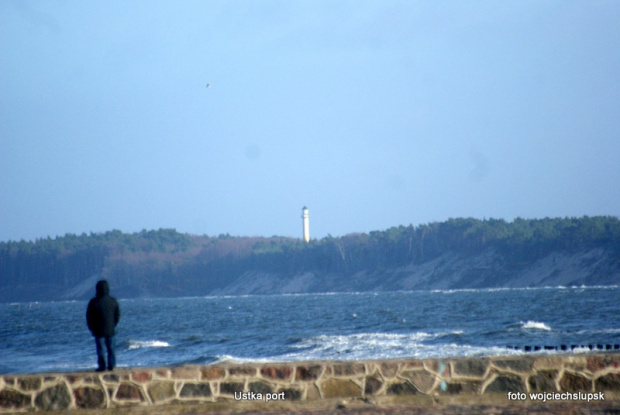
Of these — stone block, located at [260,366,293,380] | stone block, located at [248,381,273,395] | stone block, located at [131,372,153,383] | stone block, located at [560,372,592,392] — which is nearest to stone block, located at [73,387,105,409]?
stone block, located at [131,372,153,383]

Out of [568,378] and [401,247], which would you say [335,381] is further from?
[401,247]

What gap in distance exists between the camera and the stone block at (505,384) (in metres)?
11.4

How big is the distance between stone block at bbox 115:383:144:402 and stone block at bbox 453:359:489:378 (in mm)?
4174

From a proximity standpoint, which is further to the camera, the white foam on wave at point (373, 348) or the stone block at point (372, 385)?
the white foam on wave at point (373, 348)

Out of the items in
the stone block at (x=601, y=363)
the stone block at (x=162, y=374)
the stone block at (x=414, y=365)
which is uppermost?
the stone block at (x=162, y=374)

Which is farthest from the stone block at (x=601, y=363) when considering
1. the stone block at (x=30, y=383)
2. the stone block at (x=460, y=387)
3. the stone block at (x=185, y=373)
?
the stone block at (x=30, y=383)

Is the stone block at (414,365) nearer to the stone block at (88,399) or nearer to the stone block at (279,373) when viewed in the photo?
the stone block at (279,373)

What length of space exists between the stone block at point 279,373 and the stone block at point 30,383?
294 cm

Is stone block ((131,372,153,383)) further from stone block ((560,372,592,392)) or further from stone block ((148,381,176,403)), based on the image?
stone block ((560,372,592,392))

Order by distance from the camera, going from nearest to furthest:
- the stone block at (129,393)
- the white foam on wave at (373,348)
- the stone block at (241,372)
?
1. the stone block at (129,393)
2. the stone block at (241,372)
3. the white foam on wave at (373,348)

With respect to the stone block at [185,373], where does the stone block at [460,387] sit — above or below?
Answer: below

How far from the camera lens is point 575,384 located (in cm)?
1130

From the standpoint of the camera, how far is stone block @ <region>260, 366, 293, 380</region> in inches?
455

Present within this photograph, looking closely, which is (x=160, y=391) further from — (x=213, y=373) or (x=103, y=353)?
(x=103, y=353)
